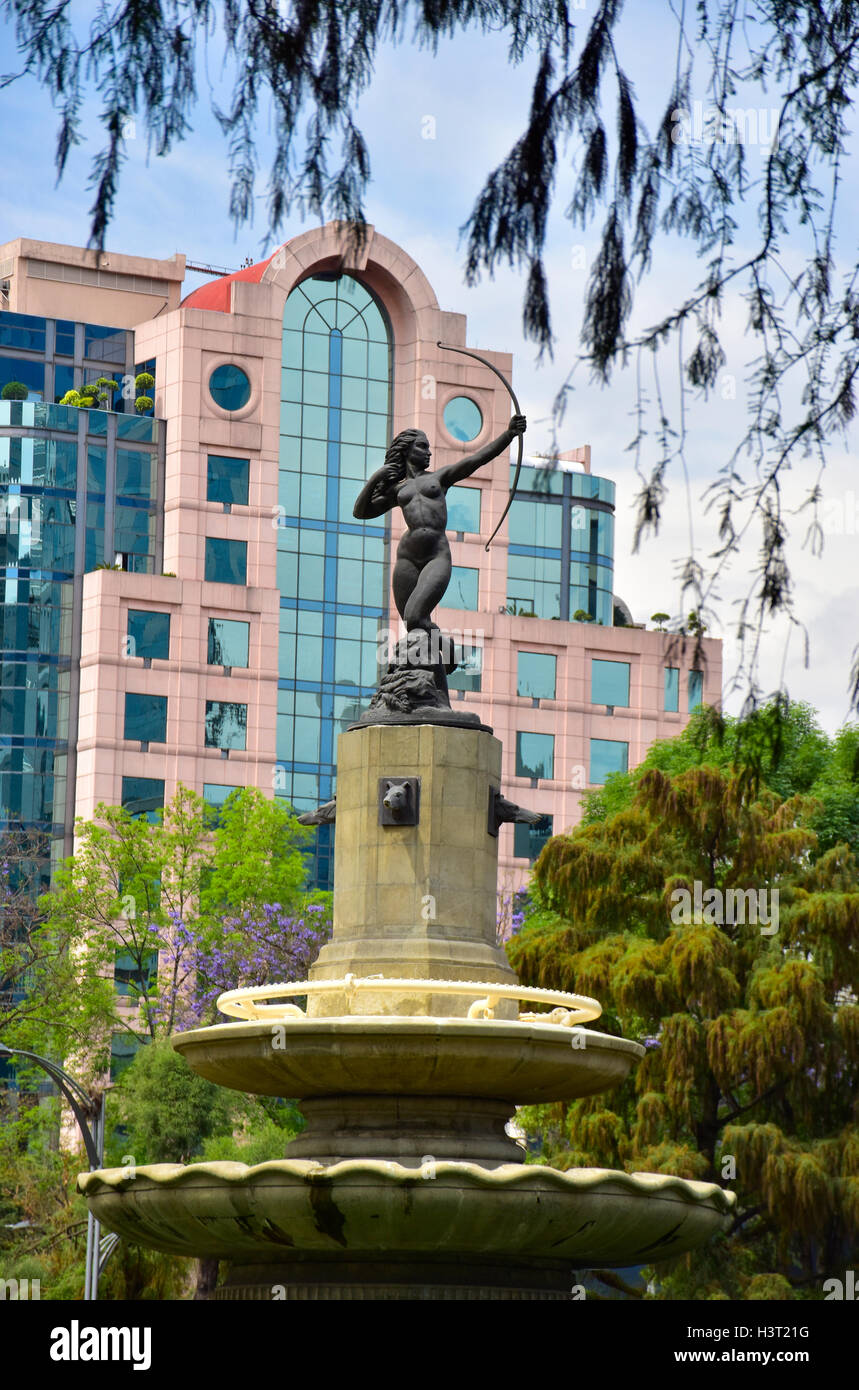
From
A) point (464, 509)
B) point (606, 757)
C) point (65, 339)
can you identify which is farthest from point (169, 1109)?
point (65, 339)

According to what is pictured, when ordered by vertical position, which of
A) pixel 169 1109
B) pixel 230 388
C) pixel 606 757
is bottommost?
pixel 169 1109

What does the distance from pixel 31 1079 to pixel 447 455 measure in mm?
26567

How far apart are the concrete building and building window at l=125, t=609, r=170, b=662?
0.10 meters

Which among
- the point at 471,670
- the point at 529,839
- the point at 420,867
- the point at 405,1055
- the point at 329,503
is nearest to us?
the point at 405,1055

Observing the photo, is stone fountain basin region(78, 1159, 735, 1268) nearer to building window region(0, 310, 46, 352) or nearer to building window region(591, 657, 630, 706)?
building window region(591, 657, 630, 706)

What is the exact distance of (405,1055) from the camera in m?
19.6

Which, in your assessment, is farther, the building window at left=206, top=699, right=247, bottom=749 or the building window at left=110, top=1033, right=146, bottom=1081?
the building window at left=206, top=699, right=247, bottom=749

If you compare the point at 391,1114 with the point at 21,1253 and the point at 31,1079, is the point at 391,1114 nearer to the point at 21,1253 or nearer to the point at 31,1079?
the point at 21,1253

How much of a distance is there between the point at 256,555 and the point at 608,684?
42.2 feet

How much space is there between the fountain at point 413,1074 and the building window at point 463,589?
53765 millimetres

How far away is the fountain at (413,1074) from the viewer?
1873 cm

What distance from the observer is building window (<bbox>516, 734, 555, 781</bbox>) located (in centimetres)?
7756

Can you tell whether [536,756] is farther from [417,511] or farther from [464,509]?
[417,511]

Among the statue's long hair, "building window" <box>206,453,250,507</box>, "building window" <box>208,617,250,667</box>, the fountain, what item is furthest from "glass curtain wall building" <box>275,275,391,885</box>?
the fountain
